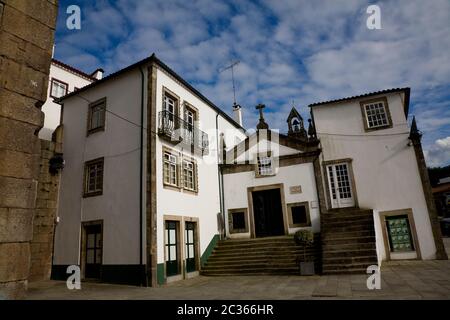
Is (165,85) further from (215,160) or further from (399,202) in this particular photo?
(399,202)

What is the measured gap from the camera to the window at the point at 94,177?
41.0 feet

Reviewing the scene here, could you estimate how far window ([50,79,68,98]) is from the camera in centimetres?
1888

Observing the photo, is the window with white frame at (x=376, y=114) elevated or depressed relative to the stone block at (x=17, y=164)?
elevated

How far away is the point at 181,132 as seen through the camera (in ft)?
43.7

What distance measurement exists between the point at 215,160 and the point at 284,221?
4.93 meters

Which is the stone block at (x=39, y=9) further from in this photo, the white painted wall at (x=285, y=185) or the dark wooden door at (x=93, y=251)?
the white painted wall at (x=285, y=185)

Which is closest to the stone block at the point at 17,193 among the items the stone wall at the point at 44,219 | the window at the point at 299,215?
the stone wall at the point at 44,219

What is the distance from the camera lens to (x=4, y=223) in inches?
128

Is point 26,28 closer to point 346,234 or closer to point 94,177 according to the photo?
point 94,177

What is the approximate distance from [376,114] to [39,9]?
49.3 feet

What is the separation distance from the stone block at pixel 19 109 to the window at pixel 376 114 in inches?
578

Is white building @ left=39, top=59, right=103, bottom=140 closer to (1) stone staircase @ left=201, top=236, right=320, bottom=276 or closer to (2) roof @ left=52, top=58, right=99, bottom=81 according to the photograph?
(2) roof @ left=52, top=58, right=99, bottom=81

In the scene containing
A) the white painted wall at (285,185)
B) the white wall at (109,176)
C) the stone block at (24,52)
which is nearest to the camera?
the stone block at (24,52)

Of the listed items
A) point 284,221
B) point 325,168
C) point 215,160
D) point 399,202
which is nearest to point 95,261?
point 215,160
